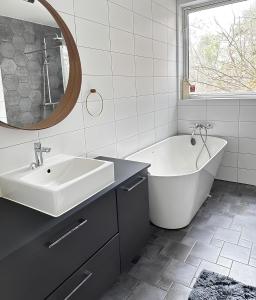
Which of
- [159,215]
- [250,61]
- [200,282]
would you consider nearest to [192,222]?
[159,215]

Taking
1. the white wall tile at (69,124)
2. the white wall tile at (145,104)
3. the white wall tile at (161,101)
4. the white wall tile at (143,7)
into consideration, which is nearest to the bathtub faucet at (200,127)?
the white wall tile at (161,101)

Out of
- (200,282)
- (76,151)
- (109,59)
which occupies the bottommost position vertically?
(200,282)

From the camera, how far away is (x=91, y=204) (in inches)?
51.7

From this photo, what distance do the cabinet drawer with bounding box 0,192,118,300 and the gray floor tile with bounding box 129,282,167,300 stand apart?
0.46 metres

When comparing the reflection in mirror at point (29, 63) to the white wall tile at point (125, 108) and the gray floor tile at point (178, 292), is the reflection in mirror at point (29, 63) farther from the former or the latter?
the gray floor tile at point (178, 292)

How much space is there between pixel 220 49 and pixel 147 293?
114 inches

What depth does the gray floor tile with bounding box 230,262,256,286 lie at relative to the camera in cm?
166

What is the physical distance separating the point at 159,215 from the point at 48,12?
184cm

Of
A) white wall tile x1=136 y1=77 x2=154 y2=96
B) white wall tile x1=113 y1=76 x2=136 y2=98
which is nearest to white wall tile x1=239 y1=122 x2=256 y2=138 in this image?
white wall tile x1=136 y1=77 x2=154 y2=96

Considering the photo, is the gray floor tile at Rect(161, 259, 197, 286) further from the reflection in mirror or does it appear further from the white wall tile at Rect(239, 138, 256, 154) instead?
the white wall tile at Rect(239, 138, 256, 154)

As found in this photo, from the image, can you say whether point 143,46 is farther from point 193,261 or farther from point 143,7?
point 193,261

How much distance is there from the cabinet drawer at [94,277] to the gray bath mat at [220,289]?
0.54m

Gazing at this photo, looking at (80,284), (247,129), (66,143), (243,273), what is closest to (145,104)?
(66,143)

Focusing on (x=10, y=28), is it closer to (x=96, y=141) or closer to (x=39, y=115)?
(x=39, y=115)
